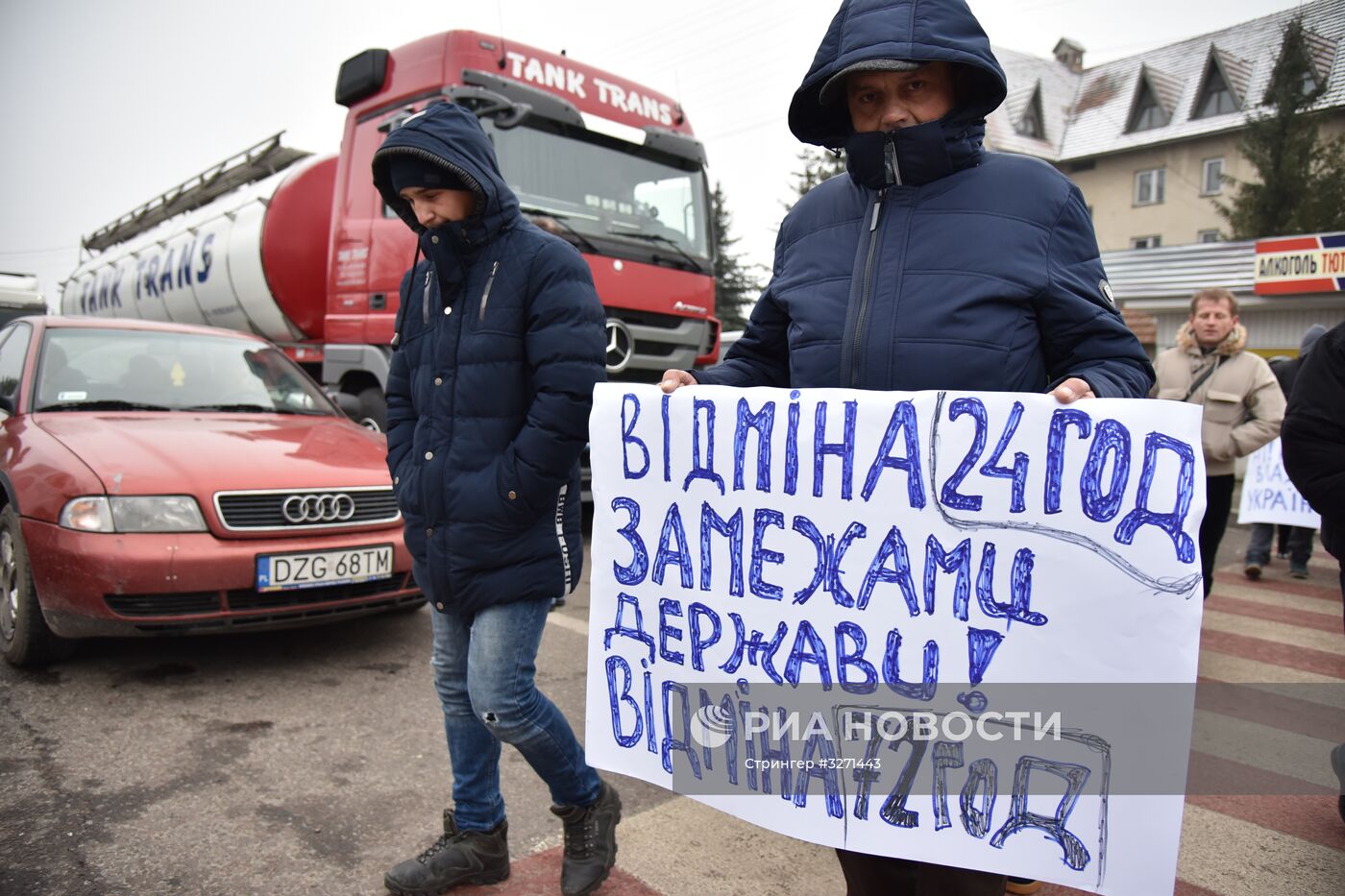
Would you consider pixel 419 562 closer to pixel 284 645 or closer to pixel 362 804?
pixel 362 804

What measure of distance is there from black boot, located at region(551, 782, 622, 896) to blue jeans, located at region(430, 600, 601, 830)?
0.12 feet

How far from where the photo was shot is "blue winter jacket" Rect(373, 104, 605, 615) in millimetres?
2191

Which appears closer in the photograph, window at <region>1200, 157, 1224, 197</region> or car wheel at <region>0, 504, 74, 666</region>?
car wheel at <region>0, 504, 74, 666</region>

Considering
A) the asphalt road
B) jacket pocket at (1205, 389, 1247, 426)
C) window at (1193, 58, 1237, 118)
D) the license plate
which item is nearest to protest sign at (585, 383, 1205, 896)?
the asphalt road

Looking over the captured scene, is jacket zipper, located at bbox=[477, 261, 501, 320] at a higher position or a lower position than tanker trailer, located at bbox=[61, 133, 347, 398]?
lower

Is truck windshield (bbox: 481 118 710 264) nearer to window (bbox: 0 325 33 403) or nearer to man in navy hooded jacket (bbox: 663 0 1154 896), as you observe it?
window (bbox: 0 325 33 403)

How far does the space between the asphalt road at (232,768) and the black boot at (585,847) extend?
308 millimetres

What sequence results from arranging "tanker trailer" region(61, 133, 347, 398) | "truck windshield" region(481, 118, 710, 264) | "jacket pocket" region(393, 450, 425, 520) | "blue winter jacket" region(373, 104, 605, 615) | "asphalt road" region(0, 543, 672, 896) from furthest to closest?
1. "tanker trailer" region(61, 133, 347, 398)
2. "truck windshield" region(481, 118, 710, 264)
3. "asphalt road" region(0, 543, 672, 896)
4. "jacket pocket" region(393, 450, 425, 520)
5. "blue winter jacket" region(373, 104, 605, 615)

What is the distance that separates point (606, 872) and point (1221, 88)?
130ft

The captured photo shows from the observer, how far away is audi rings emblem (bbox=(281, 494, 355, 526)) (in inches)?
154

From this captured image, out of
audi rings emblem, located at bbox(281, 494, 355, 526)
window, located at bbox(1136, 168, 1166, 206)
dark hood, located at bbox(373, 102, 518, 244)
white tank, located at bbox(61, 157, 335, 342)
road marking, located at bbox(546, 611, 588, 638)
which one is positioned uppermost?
window, located at bbox(1136, 168, 1166, 206)

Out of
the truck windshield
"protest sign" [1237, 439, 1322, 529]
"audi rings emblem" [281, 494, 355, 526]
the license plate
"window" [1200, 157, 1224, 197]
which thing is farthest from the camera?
"window" [1200, 157, 1224, 197]

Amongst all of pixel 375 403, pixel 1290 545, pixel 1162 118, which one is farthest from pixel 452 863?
pixel 1162 118

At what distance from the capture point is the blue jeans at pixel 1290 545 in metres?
7.38
